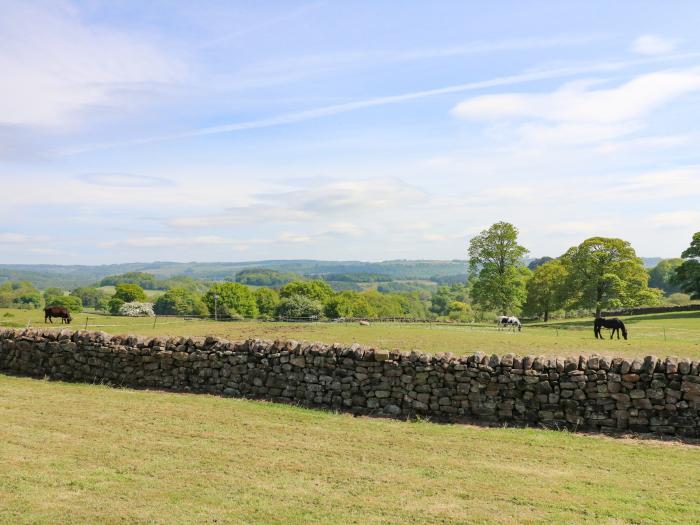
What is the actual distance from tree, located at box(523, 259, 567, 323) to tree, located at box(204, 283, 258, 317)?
51.2 metres

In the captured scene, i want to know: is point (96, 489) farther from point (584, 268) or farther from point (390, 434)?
point (584, 268)

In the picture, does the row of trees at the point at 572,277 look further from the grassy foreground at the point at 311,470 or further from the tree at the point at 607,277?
the grassy foreground at the point at 311,470

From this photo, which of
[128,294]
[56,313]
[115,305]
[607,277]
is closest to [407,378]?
[56,313]

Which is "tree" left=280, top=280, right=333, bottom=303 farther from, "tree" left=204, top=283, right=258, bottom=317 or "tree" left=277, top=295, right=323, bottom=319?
"tree" left=204, top=283, right=258, bottom=317

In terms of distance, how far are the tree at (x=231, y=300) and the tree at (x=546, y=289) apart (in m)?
51.2

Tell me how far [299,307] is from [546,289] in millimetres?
37458

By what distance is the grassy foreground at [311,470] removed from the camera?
26.0ft

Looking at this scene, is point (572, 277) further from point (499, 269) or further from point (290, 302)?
point (290, 302)

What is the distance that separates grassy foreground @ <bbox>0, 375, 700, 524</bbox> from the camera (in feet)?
26.0

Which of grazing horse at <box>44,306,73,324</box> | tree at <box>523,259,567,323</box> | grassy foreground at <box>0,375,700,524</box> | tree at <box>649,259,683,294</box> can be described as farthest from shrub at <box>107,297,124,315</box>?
tree at <box>649,259,683,294</box>

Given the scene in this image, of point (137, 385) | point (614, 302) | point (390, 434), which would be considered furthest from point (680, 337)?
point (137, 385)

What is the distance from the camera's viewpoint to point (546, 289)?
72.4 metres

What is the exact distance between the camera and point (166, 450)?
34.8 feet

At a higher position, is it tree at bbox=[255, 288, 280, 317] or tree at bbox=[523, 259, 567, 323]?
tree at bbox=[523, 259, 567, 323]
